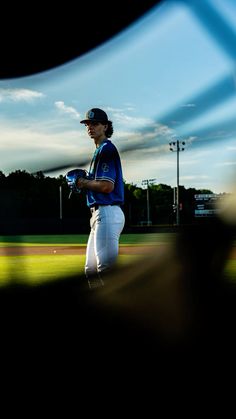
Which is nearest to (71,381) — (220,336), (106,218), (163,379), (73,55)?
(163,379)

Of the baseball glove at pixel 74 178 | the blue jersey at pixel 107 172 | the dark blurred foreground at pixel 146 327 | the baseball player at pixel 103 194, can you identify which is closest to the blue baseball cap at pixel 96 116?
the baseball player at pixel 103 194

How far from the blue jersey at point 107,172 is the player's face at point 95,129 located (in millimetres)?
88

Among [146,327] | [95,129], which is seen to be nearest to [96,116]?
[95,129]

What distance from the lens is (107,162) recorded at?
120 inches

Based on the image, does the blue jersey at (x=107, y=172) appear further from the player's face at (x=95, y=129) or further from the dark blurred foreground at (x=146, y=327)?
the dark blurred foreground at (x=146, y=327)

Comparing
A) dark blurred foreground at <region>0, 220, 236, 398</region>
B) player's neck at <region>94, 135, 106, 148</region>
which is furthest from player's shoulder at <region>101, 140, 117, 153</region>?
dark blurred foreground at <region>0, 220, 236, 398</region>

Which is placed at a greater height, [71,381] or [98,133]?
[98,133]

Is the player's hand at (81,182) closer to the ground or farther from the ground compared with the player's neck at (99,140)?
closer to the ground

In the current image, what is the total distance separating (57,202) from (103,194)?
20.1 metres

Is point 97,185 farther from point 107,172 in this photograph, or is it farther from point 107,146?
point 107,146

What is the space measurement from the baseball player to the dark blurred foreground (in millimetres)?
158

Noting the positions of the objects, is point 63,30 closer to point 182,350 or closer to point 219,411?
point 182,350

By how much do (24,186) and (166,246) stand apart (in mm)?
1284

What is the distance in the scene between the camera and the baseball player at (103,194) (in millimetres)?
3037
